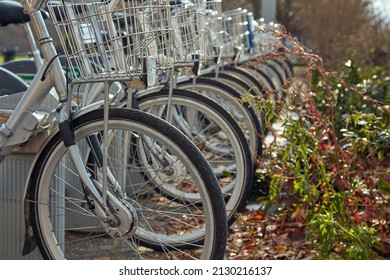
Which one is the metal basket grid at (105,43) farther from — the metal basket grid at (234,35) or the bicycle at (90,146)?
the metal basket grid at (234,35)

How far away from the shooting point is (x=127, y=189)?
3934 millimetres

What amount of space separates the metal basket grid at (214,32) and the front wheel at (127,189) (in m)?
1.27

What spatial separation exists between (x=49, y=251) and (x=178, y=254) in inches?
33.9

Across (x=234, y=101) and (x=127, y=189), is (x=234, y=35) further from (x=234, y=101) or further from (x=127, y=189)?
(x=127, y=189)

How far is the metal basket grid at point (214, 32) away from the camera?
537 centimetres

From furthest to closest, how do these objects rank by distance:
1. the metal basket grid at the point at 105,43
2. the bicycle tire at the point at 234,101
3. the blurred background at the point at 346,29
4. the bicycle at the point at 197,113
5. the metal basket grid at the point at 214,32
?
1. the blurred background at the point at 346,29
2. the metal basket grid at the point at 214,32
3. the bicycle tire at the point at 234,101
4. the bicycle at the point at 197,113
5. the metal basket grid at the point at 105,43

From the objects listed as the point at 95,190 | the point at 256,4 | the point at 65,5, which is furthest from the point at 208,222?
the point at 256,4

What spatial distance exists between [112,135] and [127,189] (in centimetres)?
33

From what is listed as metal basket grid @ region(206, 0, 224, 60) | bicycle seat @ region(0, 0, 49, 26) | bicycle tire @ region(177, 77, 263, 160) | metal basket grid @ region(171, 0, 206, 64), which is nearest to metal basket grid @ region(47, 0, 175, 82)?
bicycle seat @ region(0, 0, 49, 26)

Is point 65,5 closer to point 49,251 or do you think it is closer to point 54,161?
point 54,161

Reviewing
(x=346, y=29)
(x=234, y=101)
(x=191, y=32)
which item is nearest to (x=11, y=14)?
(x=191, y=32)

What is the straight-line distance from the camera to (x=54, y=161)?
3.45m

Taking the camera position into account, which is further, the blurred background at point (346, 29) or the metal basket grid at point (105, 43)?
the blurred background at point (346, 29)

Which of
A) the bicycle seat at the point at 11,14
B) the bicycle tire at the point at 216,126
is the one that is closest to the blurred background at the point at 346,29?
the bicycle tire at the point at 216,126
